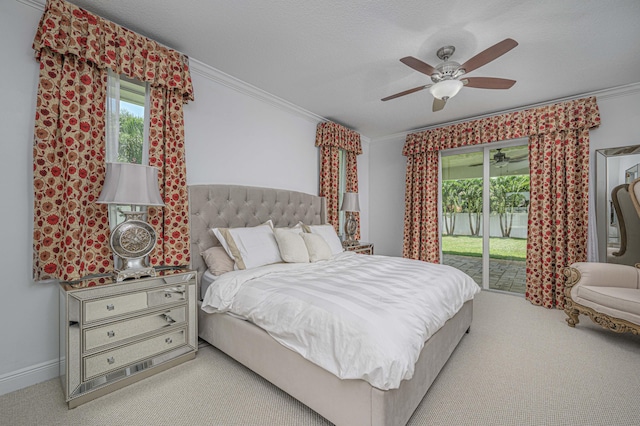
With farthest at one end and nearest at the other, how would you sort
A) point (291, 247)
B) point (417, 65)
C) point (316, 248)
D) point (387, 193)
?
point (387, 193)
point (316, 248)
point (291, 247)
point (417, 65)

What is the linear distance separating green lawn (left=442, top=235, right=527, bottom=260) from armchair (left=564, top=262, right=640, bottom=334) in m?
1.21

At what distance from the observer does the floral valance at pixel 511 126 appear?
3193 millimetres

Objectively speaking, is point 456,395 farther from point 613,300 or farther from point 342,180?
point 342,180

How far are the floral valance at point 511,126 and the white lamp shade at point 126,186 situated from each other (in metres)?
4.00

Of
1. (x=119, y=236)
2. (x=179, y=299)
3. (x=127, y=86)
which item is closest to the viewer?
(x=119, y=236)

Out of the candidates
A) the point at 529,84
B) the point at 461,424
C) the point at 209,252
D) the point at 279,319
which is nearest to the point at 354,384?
the point at 279,319

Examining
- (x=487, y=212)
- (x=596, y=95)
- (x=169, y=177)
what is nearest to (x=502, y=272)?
(x=487, y=212)

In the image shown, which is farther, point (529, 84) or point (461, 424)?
point (529, 84)

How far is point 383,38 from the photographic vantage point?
2.21 metres

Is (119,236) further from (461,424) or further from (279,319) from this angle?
(461,424)

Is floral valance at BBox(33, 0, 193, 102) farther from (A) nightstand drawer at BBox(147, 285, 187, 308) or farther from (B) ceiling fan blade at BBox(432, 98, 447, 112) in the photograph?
(B) ceiling fan blade at BBox(432, 98, 447, 112)

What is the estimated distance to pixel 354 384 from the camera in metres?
1.30

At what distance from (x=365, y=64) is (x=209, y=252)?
93.4 inches

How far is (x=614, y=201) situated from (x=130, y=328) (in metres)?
5.03
